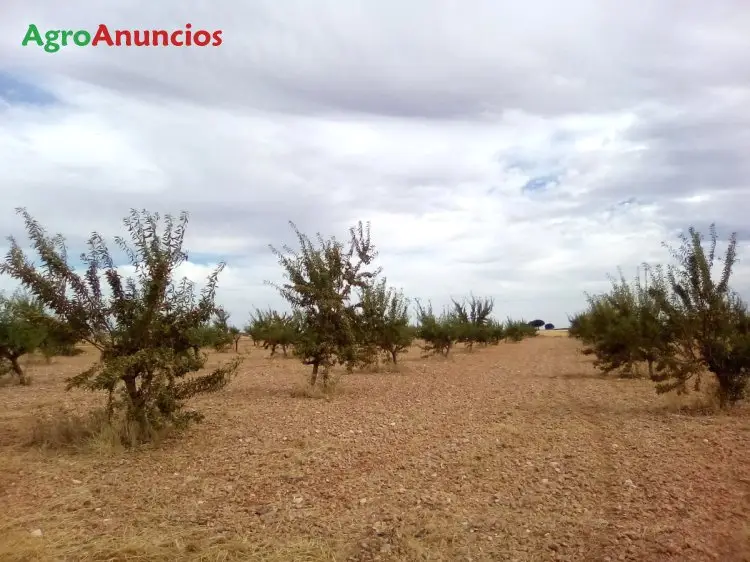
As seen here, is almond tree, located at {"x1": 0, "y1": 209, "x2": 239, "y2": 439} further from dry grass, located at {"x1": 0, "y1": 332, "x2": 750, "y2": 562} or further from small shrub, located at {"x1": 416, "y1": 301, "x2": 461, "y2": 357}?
small shrub, located at {"x1": 416, "y1": 301, "x2": 461, "y2": 357}

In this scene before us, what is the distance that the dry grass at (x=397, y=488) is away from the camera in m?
6.32

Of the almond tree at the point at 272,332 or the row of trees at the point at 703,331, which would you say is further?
the almond tree at the point at 272,332

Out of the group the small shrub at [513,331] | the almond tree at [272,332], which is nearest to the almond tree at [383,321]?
the almond tree at [272,332]

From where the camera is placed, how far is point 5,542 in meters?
6.42

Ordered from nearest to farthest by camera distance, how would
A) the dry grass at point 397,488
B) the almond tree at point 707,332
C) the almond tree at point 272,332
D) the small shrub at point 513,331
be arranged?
the dry grass at point 397,488
the almond tree at point 707,332
the almond tree at point 272,332
the small shrub at point 513,331

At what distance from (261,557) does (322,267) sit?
11.5m

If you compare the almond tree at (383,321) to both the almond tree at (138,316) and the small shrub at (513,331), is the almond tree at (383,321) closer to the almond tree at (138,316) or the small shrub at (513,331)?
the almond tree at (138,316)

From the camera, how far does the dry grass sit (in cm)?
632

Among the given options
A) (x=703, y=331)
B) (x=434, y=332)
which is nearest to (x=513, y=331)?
(x=434, y=332)

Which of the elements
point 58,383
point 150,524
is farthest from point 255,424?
point 58,383

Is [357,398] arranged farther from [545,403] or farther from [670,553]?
[670,553]

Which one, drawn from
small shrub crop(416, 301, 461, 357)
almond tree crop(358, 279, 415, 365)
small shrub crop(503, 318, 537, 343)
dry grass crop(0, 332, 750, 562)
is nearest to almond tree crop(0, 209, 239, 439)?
dry grass crop(0, 332, 750, 562)

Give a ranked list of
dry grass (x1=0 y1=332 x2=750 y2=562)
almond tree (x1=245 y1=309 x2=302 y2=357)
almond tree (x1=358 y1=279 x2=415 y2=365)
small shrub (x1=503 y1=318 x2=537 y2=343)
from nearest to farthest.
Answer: dry grass (x1=0 y1=332 x2=750 y2=562) → almond tree (x1=358 y1=279 x2=415 y2=365) → almond tree (x1=245 y1=309 x2=302 y2=357) → small shrub (x1=503 y1=318 x2=537 y2=343)

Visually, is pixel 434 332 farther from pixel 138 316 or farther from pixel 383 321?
pixel 138 316
